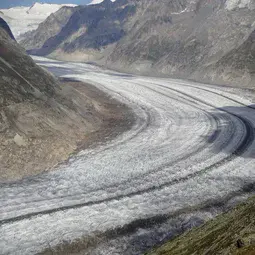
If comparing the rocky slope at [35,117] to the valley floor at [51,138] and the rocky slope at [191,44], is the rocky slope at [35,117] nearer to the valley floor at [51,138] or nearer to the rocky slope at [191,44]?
the valley floor at [51,138]

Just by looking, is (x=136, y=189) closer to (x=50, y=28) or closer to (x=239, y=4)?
(x=239, y=4)

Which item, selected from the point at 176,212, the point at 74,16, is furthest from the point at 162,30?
the point at 74,16

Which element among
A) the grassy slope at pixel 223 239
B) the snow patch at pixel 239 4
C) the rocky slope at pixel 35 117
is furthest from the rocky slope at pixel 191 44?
the grassy slope at pixel 223 239

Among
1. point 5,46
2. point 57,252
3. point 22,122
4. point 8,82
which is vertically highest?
point 5,46

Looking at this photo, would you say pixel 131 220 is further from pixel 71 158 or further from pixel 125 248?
pixel 71 158

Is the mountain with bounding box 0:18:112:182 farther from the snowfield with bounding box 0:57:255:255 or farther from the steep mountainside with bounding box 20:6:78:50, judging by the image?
the steep mountainside with bounding box 20:6:78:50

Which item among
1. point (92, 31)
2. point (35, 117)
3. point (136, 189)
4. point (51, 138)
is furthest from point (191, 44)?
point (92, 31)
